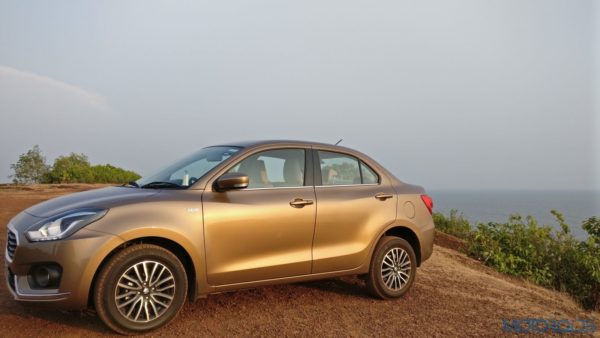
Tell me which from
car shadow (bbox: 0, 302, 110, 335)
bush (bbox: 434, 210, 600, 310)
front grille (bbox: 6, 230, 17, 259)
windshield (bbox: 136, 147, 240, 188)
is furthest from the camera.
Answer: bush (bbox: 434, 210, 600, 310)

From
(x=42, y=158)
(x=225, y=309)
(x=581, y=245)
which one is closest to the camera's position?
(x=225, y=309)

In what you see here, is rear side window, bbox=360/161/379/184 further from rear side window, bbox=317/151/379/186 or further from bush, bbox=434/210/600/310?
bush, bbox=434/210/600/310

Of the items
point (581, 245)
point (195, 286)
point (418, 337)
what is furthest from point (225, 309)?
point (581, 245)

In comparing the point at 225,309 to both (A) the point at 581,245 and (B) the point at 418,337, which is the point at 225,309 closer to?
(B) the point at 418,337

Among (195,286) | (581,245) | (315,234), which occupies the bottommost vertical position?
(581,245)

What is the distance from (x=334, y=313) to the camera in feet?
18.7

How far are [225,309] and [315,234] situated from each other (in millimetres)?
1311

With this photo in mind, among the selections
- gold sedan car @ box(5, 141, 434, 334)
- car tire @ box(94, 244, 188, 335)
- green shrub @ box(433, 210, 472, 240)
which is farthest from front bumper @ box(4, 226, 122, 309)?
green shrub @ box(433, 210, 472, 240)

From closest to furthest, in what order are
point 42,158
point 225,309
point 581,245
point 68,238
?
point 68,238
point 225,309
point 581,245
point 42,158

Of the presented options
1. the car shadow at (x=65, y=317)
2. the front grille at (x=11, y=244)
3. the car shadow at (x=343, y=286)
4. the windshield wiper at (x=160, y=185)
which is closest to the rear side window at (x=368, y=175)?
the car shadow at (x=343, y=286)

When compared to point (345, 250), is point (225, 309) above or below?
below

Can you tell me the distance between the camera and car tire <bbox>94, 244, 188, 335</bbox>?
4.51 meters

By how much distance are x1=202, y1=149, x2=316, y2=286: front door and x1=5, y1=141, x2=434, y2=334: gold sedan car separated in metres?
0.01

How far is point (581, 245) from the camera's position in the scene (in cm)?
1155
